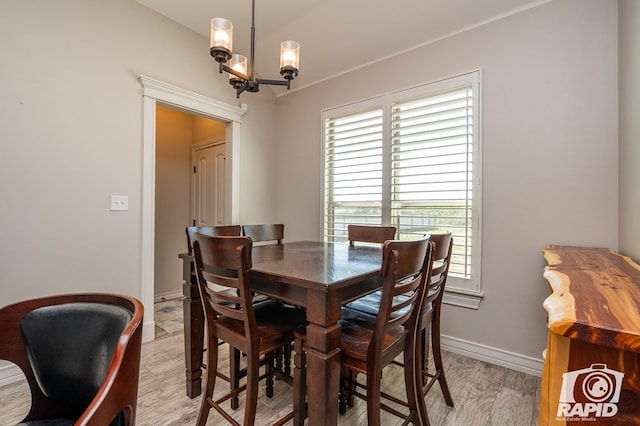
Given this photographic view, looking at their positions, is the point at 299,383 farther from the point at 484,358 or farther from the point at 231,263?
the point at 484,358

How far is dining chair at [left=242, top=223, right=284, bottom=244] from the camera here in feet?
7.76

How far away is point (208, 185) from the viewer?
3928 millimetres

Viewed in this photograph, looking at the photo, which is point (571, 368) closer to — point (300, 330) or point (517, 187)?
point (300, 330)

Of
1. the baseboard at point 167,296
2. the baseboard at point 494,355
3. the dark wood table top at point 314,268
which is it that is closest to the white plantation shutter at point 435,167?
the baseboard at point 494,355

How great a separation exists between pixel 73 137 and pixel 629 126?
3.68 m

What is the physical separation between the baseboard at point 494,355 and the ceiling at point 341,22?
2.58m

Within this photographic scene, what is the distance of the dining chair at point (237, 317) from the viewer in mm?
1175

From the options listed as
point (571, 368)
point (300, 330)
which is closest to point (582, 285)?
point (571, 368)

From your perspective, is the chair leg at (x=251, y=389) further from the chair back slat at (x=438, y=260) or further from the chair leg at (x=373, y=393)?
the chair back slat at (x=438, y=260)

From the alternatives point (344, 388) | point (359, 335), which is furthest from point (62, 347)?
point (344, 388)

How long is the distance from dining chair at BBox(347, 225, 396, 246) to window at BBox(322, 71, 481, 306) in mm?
475

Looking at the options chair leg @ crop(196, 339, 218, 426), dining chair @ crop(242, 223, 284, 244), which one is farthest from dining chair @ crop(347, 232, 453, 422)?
dining chair @ crop(242, 223, 284, 244)

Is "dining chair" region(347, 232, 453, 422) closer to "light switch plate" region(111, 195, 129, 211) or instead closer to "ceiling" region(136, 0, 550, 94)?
"ceiling" region(136, 0, 550, 94)

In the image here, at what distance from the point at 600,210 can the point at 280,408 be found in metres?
2.37
